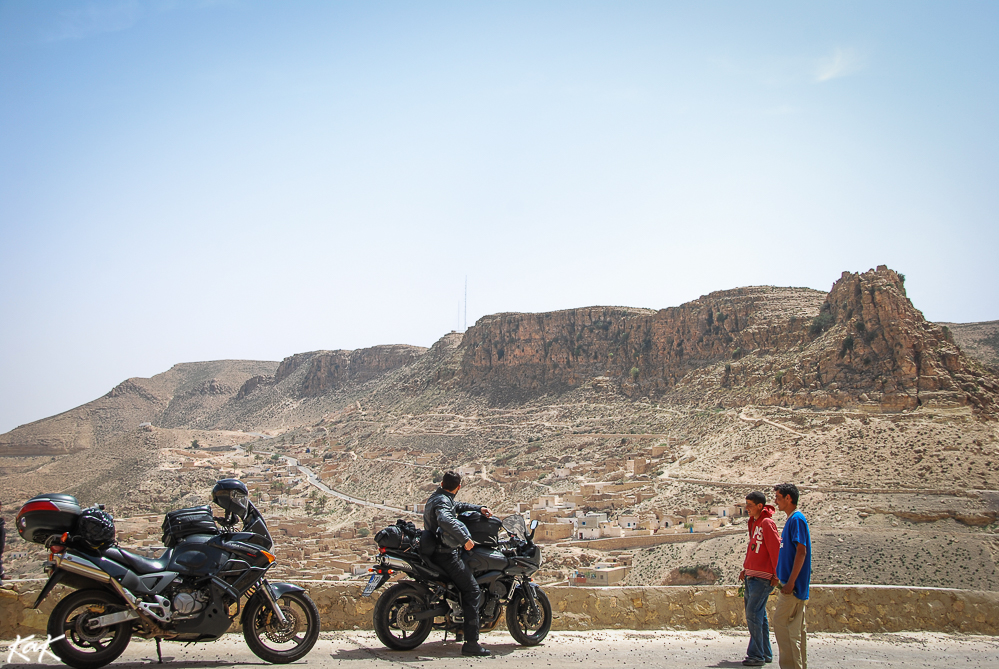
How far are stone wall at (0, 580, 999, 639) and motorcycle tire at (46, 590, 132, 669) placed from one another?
2172mm

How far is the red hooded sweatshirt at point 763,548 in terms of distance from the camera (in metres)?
6.70

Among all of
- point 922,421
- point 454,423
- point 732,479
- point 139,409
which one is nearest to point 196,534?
point 732,479

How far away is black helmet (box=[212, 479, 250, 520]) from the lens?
6250mm

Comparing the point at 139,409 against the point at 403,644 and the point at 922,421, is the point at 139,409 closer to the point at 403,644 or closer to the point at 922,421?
the point at 922,421

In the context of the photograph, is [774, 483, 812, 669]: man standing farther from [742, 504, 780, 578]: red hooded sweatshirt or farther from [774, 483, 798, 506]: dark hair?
[742, 504, 780, 578]: red hooded sweatshirt

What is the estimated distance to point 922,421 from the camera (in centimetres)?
4091

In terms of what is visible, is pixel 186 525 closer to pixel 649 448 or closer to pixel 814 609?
pixel 814 609

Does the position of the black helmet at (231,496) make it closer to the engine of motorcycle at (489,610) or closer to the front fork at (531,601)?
the engine of motorcycle at (489,610)

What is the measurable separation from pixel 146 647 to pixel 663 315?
233 feet

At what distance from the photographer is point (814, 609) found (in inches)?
320

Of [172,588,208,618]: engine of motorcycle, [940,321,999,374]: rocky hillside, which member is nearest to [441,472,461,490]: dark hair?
[172,588,208,618]: engine of motorcycle

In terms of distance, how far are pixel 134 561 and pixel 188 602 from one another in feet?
Answer: 1.68

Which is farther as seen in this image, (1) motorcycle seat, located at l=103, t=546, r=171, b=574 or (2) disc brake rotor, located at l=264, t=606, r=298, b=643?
(2) disc brake rotor, located at l=264, t=606, r=298, b=643

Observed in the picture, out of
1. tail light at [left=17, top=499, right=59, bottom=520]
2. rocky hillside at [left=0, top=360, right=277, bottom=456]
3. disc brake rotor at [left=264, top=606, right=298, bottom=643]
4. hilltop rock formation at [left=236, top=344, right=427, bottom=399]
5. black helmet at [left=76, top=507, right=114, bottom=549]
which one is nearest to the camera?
tail light at [left=17, top=499, right=59, bottom=520]
